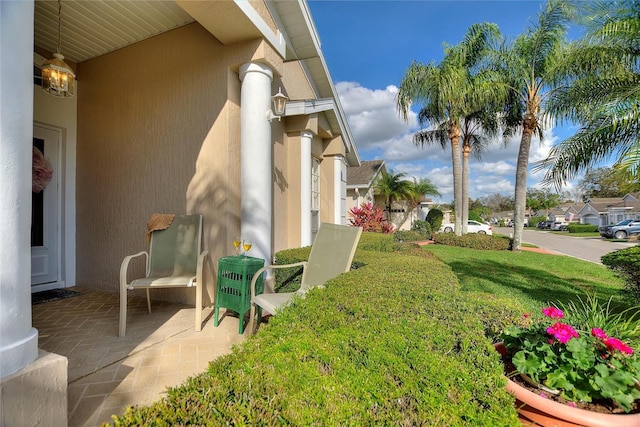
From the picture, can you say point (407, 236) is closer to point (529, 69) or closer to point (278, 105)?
point (529, 69)

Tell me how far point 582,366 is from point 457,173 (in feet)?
52.1

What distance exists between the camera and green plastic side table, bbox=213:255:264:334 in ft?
11.4

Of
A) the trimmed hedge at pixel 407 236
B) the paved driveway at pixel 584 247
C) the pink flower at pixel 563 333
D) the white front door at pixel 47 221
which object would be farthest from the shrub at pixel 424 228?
the pink flower at pixel 563 333

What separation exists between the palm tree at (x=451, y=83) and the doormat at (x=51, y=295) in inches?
540

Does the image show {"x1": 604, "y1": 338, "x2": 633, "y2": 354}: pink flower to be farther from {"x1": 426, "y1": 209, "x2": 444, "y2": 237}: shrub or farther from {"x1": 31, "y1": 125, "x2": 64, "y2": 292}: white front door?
Result: {"x1": 426, "y1": 209, "x2": 444, "y2": 237}: shrub

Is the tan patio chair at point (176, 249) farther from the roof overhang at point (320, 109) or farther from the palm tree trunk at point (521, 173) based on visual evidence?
the palm tree trunk at point (521, 173)

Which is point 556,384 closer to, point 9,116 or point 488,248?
point 9,116

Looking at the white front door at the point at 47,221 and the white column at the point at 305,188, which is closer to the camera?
the white front door at the point at 47,221

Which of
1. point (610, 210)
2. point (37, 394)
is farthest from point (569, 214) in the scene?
point (37, 394)

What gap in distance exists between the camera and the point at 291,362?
141cm

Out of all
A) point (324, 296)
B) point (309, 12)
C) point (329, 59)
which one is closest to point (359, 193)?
point (329, 59)

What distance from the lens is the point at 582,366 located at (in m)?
1.54

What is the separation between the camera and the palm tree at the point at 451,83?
1302cm

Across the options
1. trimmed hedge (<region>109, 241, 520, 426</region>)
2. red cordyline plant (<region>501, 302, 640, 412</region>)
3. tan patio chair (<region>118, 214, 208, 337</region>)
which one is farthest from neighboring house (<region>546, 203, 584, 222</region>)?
trimmed hedge (<region>109, 241, 520, 426</region>)
